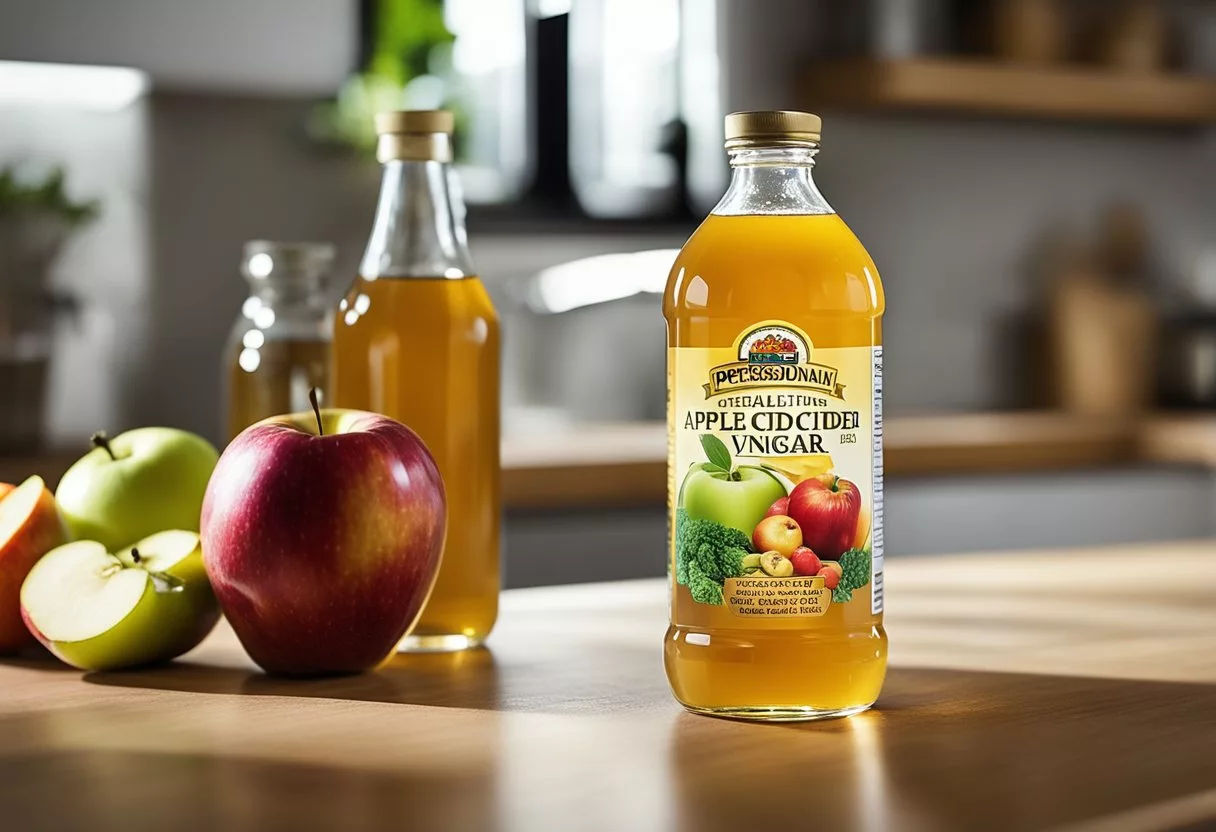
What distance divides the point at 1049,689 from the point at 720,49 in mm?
2551

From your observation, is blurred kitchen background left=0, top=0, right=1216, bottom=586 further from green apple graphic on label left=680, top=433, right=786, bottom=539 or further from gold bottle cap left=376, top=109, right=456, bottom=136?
green apple graphic on label left=680, top=433, right=786, bottom=539

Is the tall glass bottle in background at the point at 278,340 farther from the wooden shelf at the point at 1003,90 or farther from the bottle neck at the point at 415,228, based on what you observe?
the wooden shelf at the point at 1003,90

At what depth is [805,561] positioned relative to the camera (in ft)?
2.66

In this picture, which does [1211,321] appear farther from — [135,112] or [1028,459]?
[135,112]

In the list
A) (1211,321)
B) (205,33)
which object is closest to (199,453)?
(205,33)

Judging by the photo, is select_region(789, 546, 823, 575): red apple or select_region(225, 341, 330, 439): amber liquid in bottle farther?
select_region(225, 341, 330, 439): amber liquid in bottle

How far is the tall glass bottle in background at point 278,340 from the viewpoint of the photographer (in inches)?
46.1

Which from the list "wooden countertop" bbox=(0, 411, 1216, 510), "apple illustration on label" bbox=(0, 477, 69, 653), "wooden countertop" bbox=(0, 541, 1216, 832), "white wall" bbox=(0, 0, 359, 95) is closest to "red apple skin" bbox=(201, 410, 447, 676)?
"wooden countertop" bbox=(0, 541, 1216, 832)

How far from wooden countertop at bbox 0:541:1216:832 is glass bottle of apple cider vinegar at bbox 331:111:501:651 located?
49 millimetres

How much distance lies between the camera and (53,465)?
7.54ft

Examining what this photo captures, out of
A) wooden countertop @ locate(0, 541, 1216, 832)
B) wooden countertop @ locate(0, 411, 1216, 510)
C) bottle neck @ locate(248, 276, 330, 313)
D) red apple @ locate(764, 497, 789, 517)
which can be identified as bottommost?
wooden countertop @ locate(0, 411, 1216, 510)

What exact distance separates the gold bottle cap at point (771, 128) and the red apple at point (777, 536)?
0.67 feet

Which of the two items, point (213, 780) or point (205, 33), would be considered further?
point (205, 33)

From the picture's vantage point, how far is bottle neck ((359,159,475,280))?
1.07 meters
